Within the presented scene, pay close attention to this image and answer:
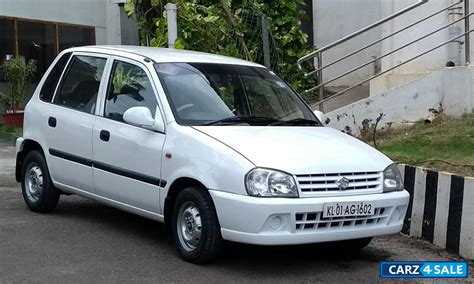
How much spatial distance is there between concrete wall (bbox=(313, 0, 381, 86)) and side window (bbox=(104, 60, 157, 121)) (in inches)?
288

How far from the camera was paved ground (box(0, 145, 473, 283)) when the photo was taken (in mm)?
5270

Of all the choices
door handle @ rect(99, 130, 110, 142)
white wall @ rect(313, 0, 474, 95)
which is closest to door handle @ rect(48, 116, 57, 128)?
door handle @ rect(99, 130, 110, 142)

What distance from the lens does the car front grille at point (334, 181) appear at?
5066mm

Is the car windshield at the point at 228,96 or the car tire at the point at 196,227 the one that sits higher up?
the car windshield at the point at 228,96

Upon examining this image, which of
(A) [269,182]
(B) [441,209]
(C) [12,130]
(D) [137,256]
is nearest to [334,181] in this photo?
(A) [269,182]

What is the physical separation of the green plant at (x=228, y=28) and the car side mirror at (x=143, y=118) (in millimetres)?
4494

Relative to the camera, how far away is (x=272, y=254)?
19.6ft

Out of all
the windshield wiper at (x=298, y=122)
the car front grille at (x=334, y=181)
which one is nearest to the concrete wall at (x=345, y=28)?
the windshield wiper at (x=298, y=122)

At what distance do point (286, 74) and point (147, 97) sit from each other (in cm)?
634

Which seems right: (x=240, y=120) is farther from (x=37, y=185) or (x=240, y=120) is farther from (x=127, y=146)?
(x=37, y=185)

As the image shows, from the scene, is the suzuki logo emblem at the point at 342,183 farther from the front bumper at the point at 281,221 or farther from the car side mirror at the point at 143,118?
the car side mirror at the point at 143,118

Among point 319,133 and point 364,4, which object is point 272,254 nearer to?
point 319,133

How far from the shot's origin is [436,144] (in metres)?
8.34

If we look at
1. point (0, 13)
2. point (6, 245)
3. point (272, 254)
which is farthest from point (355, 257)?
point (0, 13)
